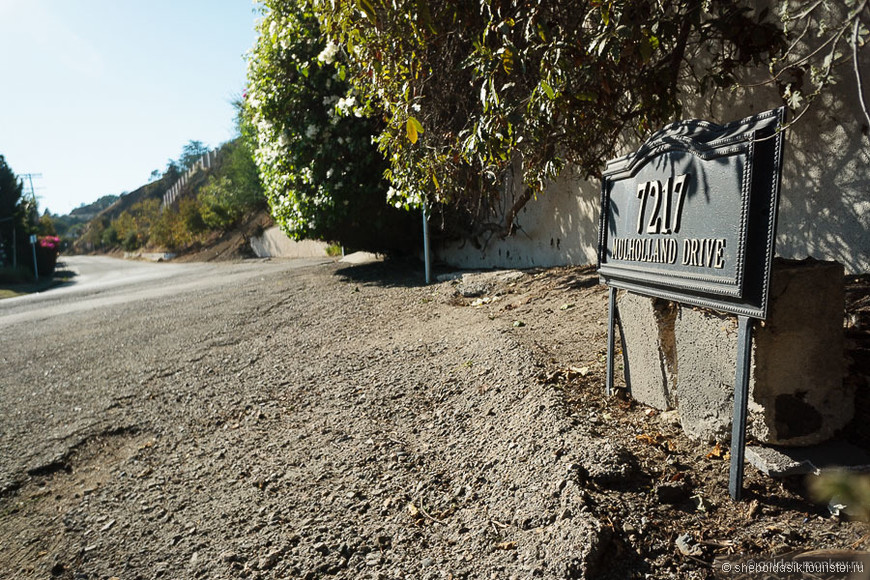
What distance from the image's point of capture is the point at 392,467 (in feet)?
10.5

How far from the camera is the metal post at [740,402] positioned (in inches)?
87.1

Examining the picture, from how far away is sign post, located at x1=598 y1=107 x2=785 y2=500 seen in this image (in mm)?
2176

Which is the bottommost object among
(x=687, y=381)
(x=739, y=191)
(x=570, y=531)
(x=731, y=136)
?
(x=570, y=531)

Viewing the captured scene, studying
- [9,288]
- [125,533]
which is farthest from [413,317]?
[9,288]

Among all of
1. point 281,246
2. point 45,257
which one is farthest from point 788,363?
point 45,257

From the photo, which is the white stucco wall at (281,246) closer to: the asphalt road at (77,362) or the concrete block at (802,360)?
the asphalt road at (77,362)

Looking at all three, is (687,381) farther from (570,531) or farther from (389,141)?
(389,141)

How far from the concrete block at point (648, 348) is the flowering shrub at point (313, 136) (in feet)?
21.8

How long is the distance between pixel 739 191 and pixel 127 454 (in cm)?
395

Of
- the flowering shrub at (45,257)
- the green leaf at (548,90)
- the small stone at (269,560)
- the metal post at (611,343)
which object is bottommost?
the flowering shrub at (45,257)

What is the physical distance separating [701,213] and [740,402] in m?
0.75

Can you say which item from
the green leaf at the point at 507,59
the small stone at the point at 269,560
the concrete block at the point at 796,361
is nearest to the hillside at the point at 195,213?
the green leaf at the point at 507,59

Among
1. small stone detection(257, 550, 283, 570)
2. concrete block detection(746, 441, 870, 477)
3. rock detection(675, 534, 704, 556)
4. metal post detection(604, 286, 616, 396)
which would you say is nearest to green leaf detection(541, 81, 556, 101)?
metal post detection(604, 286, 616, 396)

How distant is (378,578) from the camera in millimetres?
2406
